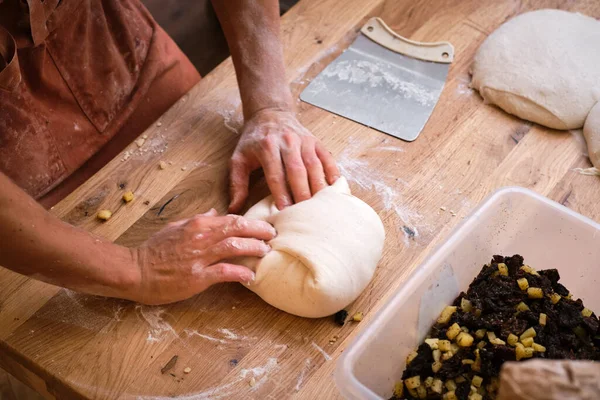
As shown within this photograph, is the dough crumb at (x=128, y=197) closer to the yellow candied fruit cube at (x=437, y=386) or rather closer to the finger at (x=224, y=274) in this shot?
the finger at (x=224, y=274)

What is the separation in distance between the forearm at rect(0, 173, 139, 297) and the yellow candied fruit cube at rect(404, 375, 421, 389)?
23.5 inches

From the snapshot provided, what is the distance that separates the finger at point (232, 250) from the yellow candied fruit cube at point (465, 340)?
44 cm

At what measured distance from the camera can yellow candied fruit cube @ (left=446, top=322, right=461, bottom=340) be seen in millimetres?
1181

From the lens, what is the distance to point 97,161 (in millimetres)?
1807

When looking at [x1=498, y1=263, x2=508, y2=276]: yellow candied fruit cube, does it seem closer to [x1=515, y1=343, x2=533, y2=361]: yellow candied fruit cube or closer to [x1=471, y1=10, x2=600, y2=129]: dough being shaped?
[x1=515, y1=343, x2=533, y2=361]: yellow candied fruit cube

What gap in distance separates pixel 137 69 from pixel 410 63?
2.66 ft

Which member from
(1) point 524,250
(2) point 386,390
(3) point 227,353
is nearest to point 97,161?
(3) point 227,353

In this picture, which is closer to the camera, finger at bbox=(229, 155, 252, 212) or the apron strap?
the apron strap

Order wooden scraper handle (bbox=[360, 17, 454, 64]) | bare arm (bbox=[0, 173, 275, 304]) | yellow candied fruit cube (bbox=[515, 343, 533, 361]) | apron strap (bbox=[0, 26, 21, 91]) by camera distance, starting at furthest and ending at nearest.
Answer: wooden scraper handle (bbox=[360, 17, 454, 64]) → apron strap (bbox=[0, 26, 21, 91]) → bare arm (bbox=[0, 173, 275, 304]) → yellow candied fruit cube (bbox=[515, 343, 533, 361])

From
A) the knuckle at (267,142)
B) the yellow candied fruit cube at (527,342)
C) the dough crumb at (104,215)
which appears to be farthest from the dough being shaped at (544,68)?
the dough crumb at (104,215)

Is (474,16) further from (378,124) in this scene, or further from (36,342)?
(36,342)

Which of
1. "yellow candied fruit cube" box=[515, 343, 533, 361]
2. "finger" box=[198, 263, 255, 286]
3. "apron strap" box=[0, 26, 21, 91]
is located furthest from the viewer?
"apron strap" box=[0, 26, 21, 91]

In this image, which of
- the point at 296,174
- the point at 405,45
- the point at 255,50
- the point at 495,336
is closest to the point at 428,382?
the point at 495,336

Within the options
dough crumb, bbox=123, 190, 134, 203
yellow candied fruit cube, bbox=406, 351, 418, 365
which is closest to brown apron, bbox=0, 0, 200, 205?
Result: dough crumb, bbox=123, 190, 134, 203
